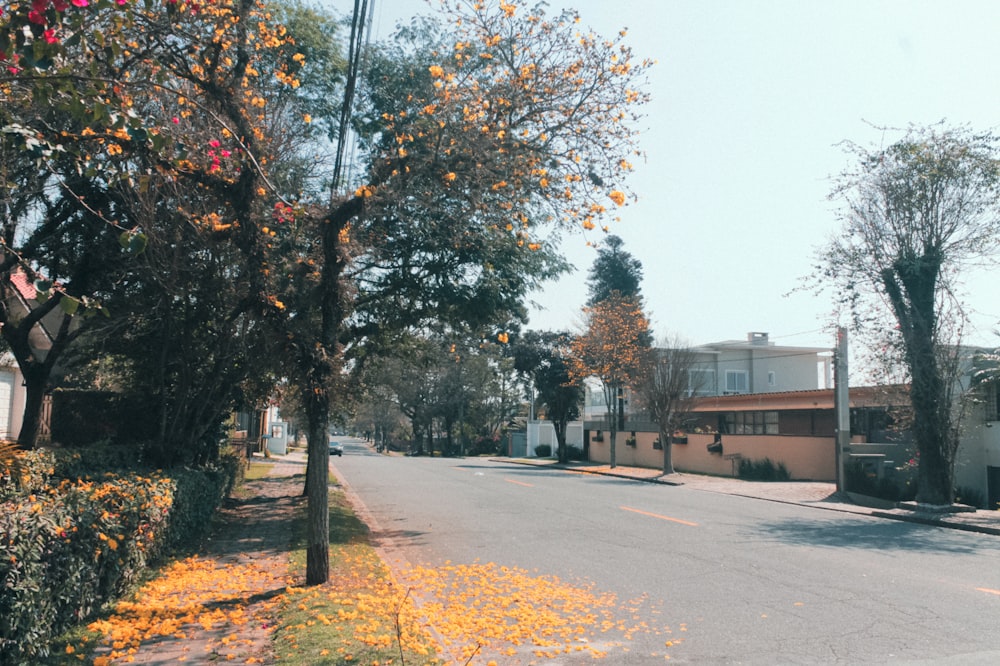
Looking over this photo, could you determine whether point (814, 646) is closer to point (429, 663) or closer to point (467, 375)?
point (429, 663)

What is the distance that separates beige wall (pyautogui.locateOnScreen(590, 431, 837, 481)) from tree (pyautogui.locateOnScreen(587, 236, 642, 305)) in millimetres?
17221

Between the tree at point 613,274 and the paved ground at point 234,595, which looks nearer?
the paved ground at point 234,595

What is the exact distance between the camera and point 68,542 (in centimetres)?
616

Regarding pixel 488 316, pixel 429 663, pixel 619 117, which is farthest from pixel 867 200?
pixel 429 663

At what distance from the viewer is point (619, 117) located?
380 inches

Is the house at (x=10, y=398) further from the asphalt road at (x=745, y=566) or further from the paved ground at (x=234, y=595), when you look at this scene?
the asphalt road at (x=745, y=566)

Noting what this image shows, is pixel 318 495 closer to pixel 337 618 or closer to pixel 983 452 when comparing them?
pixel 337 618

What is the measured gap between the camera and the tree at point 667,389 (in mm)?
32781

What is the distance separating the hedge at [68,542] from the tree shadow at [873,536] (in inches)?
393

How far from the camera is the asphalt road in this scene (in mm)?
7020

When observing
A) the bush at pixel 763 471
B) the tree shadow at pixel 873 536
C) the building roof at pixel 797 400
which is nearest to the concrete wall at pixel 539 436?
the building roof at pixel 797 400

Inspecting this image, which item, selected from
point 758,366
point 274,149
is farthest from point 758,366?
point 274,149

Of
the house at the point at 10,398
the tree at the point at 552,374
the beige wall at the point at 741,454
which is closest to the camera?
the house at the point at 10,398

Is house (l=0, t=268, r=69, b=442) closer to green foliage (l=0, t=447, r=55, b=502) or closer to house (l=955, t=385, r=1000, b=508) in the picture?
green foliage (l=0, t=447, r=55, b=502)
